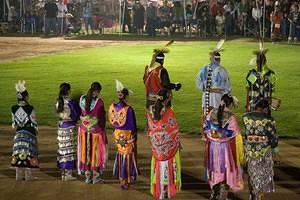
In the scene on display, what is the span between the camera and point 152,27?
133 ft

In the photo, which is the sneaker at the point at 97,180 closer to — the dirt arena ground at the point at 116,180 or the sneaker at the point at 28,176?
the dirt arena ground at the point at 116,180

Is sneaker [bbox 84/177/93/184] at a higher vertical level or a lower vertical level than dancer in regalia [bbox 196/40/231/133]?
lower

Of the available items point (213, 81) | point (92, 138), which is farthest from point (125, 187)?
point (213, 81)

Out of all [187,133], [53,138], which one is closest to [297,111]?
[187,133]

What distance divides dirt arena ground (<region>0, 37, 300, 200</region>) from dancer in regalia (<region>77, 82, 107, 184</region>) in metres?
0.24

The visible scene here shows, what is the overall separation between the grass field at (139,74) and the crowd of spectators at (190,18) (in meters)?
2.54

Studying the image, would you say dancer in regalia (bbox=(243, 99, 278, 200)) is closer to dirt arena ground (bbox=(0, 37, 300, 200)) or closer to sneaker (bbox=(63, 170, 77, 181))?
dirt arena ground (bbox=(0, 37, 300, 200))

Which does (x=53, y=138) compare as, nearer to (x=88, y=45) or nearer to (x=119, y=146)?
(x=119, y=146)

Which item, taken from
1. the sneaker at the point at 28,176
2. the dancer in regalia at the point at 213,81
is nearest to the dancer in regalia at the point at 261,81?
the dancer in regalia at the point at 213,81

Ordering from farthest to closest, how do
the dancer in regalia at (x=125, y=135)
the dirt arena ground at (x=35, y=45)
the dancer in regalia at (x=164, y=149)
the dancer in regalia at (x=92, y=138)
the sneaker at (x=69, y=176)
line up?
the dirt arena ground at (x=35, y=45), the sneaker at (x=69, y=176), the dancer in regalia at (x=92, y=138), the dancer in regalia at (x=125, y=135), the dancer in regalia at (x=164, y=149)

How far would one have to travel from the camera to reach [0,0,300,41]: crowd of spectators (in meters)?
35.5

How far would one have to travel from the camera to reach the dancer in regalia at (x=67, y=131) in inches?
384

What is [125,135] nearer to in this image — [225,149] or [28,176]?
[225,149]

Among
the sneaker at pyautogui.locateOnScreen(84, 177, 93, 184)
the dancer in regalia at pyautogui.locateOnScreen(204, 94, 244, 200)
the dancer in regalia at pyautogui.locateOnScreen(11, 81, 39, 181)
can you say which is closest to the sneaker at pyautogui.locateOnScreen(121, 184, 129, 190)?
the sneaker at pyautogui.locateOnScreen(84, 177, 93, 184)
